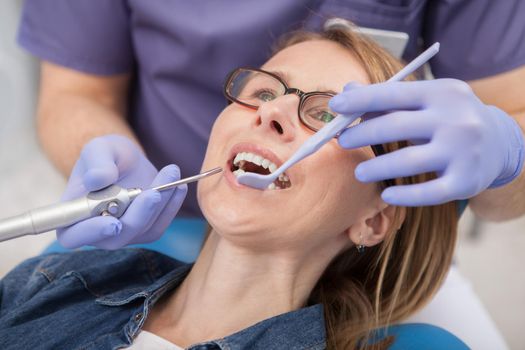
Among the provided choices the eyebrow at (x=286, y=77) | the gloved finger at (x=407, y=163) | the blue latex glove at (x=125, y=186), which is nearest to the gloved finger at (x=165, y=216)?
the blue latex glove at (x=125, y=186)

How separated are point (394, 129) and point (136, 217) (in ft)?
1.48

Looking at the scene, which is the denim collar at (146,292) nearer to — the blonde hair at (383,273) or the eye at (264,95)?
the blonde hair at (383,273)

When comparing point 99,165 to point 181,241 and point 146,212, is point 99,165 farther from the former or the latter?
point 181,241

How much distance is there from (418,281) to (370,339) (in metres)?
0.16

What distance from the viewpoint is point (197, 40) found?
1.50 metres

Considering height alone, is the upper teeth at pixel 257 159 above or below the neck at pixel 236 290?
above

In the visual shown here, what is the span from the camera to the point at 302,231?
1.12 meters

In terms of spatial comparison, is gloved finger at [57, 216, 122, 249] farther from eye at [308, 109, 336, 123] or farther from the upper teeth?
eye at [308, 109, 336, 123]

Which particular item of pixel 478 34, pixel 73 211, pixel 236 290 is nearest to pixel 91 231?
pixel 73 211

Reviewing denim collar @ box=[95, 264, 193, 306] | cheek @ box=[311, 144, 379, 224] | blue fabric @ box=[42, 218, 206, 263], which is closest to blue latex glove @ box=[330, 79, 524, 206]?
cheek @ box=[311, 144, 379, 224]

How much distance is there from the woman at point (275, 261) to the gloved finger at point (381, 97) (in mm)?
154

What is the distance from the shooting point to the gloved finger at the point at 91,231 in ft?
3.51

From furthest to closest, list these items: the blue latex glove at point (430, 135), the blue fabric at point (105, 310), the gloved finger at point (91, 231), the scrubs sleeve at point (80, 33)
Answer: the scrubs sleeve at point (80, 33) < the blue fabric at point (105, 310) < the gloved finger at point (91, 231) < the blue latex glove at point (430, 135)

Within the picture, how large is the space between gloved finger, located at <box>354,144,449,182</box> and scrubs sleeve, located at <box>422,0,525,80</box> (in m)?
0.65
